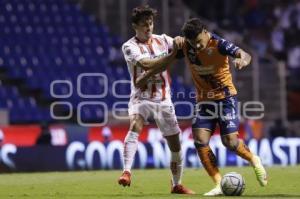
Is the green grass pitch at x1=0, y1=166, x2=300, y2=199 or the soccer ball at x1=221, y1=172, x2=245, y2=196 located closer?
the soccer ball at x1=221, y1=172, x2=245, y2=196

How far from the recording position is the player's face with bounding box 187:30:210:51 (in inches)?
415

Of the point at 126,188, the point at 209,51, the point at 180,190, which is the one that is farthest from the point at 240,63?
the point at 126,188

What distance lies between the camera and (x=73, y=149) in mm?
18406

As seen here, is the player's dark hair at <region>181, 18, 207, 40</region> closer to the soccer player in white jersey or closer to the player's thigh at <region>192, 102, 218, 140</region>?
the soccer player in white jersey

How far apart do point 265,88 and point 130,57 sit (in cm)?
1134

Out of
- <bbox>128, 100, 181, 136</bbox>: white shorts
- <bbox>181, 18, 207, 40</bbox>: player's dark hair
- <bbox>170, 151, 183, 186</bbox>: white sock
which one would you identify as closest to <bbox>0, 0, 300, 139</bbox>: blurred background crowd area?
<bbox>170, 151, 183, 186</bbox>: white sock

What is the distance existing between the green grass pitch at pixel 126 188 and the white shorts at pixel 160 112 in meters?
0.83

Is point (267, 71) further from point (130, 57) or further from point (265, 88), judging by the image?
point (130, 57)

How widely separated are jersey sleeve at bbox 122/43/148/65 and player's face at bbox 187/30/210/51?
74 cm

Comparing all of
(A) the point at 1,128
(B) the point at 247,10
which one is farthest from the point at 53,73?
(B) the point at 247,10

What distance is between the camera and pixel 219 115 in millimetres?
10906

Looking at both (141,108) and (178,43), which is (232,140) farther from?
(178,43)

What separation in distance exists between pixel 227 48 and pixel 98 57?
13584 millimetres

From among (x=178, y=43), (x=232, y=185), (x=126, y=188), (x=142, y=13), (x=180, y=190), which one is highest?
(x=142, y=13)
